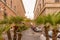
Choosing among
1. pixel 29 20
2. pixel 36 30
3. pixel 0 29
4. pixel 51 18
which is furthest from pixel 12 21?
pixel 36 30

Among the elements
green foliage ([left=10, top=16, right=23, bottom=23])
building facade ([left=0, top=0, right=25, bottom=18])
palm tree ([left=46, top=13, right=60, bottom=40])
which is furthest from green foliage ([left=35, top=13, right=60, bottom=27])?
building facade ([left=0, top=0, right=25, bottom=18])

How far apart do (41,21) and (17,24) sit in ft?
4.27

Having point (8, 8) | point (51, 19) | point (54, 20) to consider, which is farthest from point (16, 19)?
point (8, 8)

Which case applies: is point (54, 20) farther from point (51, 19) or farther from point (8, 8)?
point (8, 8)

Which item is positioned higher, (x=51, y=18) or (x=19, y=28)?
(x=51, y=18)

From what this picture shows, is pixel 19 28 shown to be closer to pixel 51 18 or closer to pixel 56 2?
pixel 51 18

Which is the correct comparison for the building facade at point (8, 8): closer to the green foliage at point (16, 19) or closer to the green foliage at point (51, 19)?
the green foliage at point (16, 19)

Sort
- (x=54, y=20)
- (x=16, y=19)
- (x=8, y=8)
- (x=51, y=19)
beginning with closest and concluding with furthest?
(x=54, y=20)
(x=51, y=19)
(x=16, y=19)
(x=8, y=8)

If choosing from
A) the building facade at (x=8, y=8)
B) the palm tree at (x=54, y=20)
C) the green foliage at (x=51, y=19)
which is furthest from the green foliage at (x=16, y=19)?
the building facade at (x=8, y=8)

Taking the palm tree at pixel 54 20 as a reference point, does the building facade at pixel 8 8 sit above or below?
below

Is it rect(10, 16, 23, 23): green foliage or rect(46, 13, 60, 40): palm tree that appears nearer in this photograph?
rect(46, 13, 60, 40): palm tree

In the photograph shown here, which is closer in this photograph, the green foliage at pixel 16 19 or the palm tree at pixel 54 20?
the palm tree at pixel 54 20

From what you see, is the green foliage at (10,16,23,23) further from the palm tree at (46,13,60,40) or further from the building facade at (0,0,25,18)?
the building facade at (0,0,25,18)

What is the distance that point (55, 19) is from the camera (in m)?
8.05
